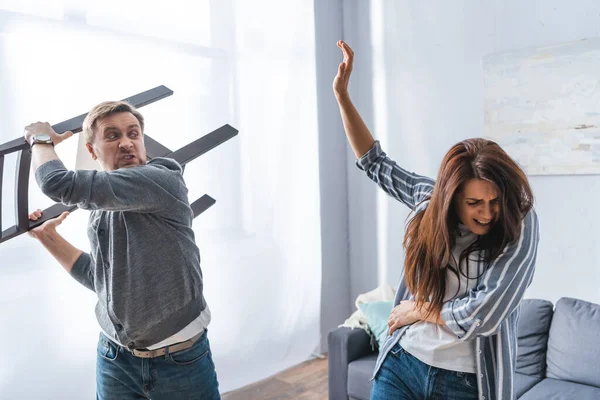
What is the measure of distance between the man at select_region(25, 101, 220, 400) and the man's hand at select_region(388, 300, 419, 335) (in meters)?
0.52

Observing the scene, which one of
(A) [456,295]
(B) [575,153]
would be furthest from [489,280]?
(B) [575,153]

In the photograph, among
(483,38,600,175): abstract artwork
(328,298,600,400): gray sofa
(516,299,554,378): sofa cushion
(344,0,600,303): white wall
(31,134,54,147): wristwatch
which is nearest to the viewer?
(31,134,54,147): wristwatch

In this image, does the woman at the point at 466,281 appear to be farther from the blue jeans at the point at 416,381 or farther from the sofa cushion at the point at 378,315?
the sofa cushion at the point at 378,315

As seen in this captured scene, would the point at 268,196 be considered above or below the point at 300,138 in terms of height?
below

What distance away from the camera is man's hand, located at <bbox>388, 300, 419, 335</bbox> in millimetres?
1379

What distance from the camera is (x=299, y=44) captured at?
3.68m

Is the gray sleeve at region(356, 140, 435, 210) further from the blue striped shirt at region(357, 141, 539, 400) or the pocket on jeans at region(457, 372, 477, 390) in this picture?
the pocket on jeans at region(457, 372, 477, 390)

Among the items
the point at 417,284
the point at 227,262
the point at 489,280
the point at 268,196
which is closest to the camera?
the point at 489,280

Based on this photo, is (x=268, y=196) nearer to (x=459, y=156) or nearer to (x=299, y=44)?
(x=299, y=44)

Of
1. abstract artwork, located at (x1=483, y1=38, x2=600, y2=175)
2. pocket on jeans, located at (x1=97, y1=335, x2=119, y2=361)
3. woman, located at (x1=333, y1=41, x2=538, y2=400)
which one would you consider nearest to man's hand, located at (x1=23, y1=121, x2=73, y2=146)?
pocket on jeans, located at (x1=97, y1=335, x2=119, y2=361)

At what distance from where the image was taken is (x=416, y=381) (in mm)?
1342

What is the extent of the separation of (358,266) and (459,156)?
283 cm

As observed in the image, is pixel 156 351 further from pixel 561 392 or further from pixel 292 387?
pixel 292 387

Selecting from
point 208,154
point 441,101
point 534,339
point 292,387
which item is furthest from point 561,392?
point 208,154
